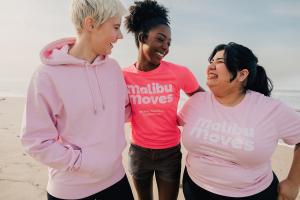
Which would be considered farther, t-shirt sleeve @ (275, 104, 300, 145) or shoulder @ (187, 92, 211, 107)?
shoulder @ (187, 92, 211, 107)

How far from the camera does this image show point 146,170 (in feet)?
8.88

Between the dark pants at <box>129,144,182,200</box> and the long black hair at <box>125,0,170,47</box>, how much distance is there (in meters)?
1.10

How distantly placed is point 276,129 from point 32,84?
70.2 inches

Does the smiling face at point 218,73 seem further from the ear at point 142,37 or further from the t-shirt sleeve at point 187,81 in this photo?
the ear at point 142,37

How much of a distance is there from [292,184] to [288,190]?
6 centimetres

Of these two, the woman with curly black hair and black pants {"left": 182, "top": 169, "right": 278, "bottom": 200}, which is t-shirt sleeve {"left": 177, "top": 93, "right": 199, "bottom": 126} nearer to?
the woman with curly black hair

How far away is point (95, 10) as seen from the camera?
184 centimetres

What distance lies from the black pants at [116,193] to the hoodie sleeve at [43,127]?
36cm

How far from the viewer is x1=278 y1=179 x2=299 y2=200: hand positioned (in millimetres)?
2266

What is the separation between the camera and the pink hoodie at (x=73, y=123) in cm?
171

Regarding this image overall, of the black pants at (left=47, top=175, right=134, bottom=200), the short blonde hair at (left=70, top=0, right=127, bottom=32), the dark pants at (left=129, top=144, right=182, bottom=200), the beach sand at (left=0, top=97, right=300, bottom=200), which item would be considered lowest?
the beach sand at (left=0, top=97, right=300, bottom=200)

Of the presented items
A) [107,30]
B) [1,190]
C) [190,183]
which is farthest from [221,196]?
[1,190]

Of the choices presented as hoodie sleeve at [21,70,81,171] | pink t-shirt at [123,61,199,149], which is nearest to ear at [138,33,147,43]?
pink t-shirt at [123,61,199,149]

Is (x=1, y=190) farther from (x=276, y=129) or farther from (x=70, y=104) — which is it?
(x=276, y=129)
